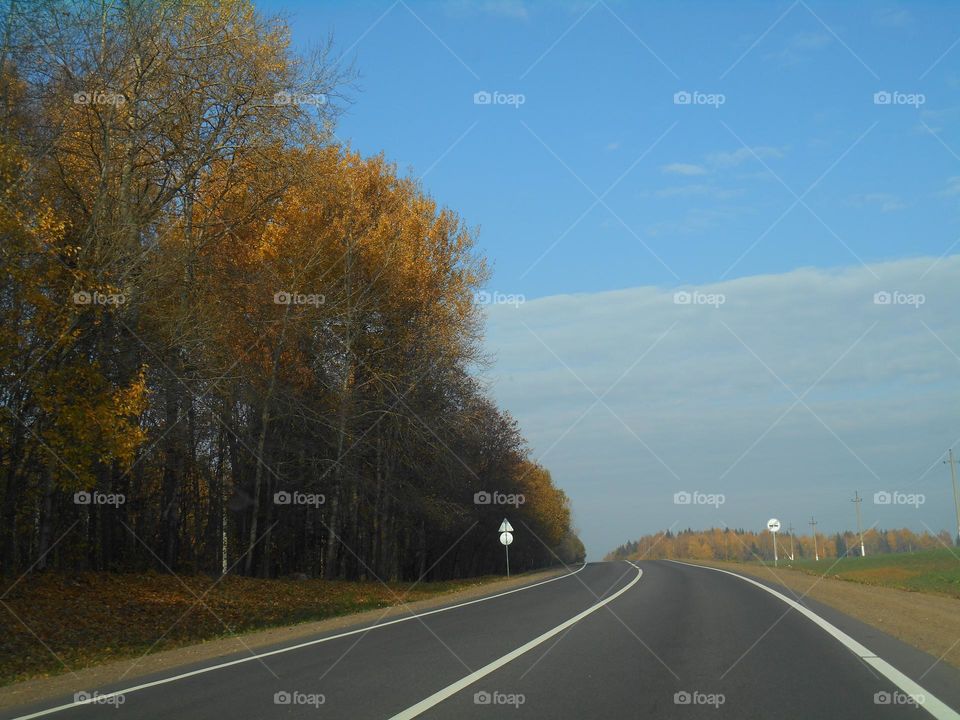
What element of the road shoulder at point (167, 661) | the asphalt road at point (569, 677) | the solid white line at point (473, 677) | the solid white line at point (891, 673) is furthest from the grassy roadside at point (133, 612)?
Result: the solid white line at point (891, 673)

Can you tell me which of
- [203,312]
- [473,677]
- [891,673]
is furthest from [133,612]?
[891,673]

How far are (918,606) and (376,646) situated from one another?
13431 mm

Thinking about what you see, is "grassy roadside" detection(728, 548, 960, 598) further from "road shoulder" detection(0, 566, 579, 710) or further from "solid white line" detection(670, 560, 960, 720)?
"road shoulder" detection(0, 566, 579, 710)

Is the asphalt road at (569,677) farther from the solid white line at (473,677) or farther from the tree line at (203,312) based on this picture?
the tree line at (203,312)

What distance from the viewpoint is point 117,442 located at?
16.6m

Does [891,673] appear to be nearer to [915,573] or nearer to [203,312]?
[203,312]

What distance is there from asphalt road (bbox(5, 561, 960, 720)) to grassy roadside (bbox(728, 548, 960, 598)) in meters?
16.7

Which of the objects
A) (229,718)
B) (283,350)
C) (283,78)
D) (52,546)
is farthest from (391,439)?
(229,718)

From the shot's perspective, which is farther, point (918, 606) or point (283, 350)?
point (283, 350)

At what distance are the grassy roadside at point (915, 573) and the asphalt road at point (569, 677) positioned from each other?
16.7 m

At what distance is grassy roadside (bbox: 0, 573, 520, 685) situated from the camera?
14.3 metres

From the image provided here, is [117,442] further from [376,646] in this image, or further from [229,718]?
[229,718]

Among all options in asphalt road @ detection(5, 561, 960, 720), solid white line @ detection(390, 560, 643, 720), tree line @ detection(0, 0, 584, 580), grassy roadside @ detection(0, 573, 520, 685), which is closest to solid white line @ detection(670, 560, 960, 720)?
asphalt road @ detection(5, 561, 960, 720)

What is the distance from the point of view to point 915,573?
45.1 metres
